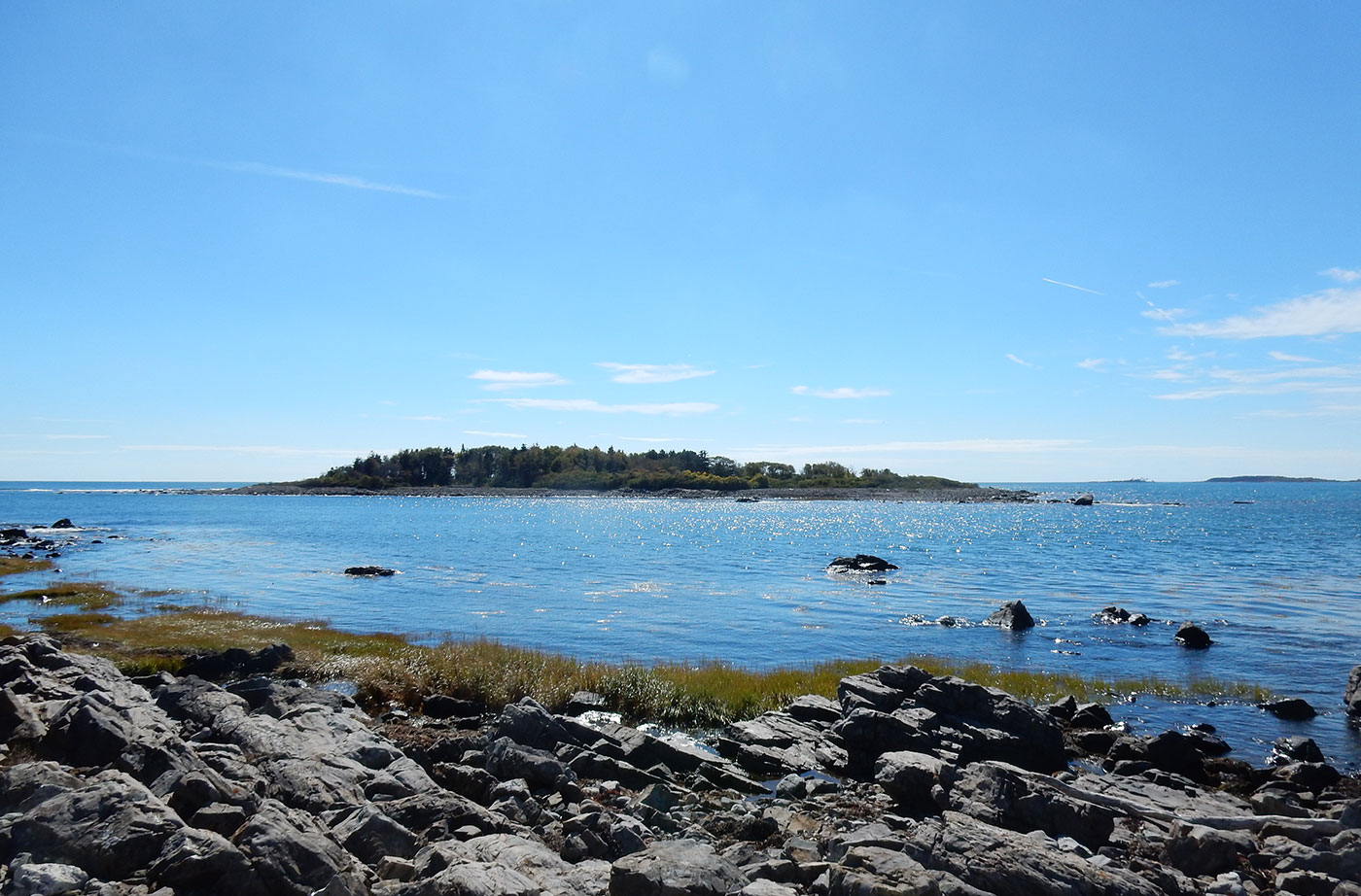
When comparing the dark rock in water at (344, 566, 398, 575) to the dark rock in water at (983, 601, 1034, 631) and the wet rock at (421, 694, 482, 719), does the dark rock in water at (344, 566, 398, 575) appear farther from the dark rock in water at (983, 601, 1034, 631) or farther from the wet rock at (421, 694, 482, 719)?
the dark rock in water at (983, 601, 1034, 631)

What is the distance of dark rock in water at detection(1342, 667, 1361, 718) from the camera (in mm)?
26875

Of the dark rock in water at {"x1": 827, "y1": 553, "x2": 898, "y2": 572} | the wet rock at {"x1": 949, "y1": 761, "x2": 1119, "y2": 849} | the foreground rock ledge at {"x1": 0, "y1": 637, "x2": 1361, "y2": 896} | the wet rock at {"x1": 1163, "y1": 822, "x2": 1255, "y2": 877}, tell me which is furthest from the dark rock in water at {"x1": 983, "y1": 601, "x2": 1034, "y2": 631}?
the wet rock at {"x1": 1163, "y1": 822, "x2": 1255, "y2": 877}

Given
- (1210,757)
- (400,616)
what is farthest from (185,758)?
(400,616)

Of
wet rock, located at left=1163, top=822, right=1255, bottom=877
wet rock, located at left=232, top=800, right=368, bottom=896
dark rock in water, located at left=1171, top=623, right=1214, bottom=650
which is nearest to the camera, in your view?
wet rock, located at left=232, top=800, right=368, bottom=896

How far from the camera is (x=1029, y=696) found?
28641 millimetres

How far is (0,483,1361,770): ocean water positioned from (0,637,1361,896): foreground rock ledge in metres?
7.76

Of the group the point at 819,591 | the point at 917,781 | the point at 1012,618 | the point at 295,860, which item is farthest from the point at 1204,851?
the point at 819,591

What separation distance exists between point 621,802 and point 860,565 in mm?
58043

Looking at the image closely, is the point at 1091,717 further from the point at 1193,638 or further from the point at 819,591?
the point at 819,591

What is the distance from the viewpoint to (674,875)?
37.6 feet

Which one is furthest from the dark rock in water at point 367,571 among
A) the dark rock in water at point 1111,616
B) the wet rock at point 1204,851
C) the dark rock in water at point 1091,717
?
the wet rock at point 1204,851

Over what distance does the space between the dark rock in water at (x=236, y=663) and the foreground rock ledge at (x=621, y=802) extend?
19.2 feet

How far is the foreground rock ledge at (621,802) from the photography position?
440 inches

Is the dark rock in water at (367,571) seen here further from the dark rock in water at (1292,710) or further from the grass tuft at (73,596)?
the dark rock in water at (1292,710)
